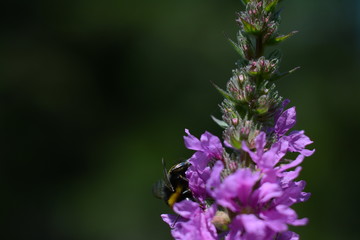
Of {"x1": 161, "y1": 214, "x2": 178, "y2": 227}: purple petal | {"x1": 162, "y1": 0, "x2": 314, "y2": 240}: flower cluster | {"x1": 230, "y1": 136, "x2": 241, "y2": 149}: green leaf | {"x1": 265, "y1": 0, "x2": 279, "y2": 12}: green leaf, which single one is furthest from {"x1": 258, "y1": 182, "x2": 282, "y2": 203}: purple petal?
{"x1": 265, "y1": 0, "x2": 279, "y2": 12}: green leaf

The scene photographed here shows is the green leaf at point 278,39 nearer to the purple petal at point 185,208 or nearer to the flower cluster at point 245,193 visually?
the flower cluster at point 245,193

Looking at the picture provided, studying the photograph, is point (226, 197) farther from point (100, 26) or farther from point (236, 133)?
point (100, 26)

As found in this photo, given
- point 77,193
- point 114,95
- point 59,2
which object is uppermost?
point 59,2

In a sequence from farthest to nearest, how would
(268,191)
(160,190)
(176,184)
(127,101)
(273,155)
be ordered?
(127,101), (160,190), (176,184), (273,155), (268,191)

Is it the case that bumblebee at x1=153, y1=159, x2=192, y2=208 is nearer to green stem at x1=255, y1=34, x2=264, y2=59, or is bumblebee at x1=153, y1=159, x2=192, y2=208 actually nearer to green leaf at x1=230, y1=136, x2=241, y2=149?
green leaf at x1=230, y1=136, x2=241, y2=149

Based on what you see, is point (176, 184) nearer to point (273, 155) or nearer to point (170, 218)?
point (170, 218)

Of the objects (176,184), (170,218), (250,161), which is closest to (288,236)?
(250,161)

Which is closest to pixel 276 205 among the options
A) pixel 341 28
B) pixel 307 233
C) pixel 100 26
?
pixel 307 233

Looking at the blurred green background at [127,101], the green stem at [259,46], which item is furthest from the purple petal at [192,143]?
the blurred green background at [127,101]
